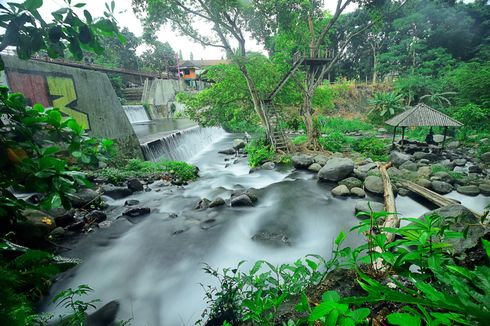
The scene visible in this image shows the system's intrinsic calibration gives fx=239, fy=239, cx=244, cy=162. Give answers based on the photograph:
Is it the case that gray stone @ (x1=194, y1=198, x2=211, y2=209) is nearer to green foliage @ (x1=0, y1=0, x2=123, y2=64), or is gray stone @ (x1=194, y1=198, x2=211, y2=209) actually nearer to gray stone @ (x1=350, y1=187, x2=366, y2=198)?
gray stone @ (x1=350, y1=187, x2=366, y2=198)

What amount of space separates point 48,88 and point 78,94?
1.06 m

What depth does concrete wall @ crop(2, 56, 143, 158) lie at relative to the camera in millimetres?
7398

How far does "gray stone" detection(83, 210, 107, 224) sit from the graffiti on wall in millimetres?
2926

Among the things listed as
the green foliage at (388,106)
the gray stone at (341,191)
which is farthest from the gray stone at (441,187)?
the green foliage at (388,106)

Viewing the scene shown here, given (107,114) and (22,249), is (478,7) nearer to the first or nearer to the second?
(107,114)

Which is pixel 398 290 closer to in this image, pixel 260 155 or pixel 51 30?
pixel 51 30

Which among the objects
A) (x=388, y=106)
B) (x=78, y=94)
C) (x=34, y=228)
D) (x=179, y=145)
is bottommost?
(x=179, y=145)

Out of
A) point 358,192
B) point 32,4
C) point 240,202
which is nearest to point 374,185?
point 358,192

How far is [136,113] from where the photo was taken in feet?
86.6

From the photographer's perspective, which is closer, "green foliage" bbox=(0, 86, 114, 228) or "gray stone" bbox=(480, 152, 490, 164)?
"green foliage" bbox=(0, 86, 114, 228)

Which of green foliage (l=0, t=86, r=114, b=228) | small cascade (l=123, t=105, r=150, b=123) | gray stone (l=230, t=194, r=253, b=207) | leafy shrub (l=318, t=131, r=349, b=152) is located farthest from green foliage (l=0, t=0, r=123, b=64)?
small cascade (l=123, t=105, r=150, b=123)

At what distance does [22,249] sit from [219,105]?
1305 centimetres

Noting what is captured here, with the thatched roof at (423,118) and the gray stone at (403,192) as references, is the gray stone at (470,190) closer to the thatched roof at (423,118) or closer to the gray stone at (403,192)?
the gray stone at (403,192)

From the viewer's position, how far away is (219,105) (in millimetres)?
13664
